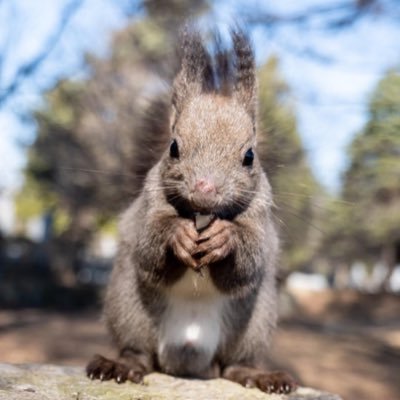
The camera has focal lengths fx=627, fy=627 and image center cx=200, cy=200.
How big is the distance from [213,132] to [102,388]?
3.79 feet

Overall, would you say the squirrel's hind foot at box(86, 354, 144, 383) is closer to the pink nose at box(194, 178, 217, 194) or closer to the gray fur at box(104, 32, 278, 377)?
the gray fur at box(104, 32, 278, 377)

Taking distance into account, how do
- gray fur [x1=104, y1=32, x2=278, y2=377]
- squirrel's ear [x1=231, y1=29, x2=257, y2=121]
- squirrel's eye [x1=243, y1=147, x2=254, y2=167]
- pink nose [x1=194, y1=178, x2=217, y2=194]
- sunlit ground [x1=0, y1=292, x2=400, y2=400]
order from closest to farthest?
1. pink nose [x1=194, y1=178, x2=217, y2=194]
2. gray fur [x1=104, y1=32, x2=278, y2=377]
3. squirrel's eye [x1=243, y1=147, x2=254, y2=167]
4. squirrel's ear [x1=231, y1=29, x2=257, y2=121]
5. sunlit ground [x1=0, y1=292, x2=400, y2=400]

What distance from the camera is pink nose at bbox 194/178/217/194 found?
239 cm

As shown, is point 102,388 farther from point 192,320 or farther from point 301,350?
point 301,350

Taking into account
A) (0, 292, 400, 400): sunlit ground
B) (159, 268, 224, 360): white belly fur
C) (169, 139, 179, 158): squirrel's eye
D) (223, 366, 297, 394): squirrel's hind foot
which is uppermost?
(169, 139, 179, 158): squirrel's eye

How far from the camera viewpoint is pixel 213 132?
8.93 ft

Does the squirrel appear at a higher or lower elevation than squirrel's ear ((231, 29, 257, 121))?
lower

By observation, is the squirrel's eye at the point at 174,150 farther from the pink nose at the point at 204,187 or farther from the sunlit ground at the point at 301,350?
the sunlit ground at the point at 301,350

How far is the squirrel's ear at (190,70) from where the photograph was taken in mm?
3008

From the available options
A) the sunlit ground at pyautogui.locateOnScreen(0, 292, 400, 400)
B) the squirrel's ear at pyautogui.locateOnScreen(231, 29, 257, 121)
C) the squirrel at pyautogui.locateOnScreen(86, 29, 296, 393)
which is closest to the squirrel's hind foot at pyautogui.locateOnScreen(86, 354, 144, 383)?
the squirrel at pyautogui.locateOnScreen(86, 29, 296, 393)

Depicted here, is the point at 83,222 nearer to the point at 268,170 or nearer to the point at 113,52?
the point at 113,52

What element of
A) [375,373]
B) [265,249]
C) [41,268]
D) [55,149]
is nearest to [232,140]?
[265,249]

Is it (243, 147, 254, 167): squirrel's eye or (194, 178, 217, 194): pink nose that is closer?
(194, 178, 217, 194): pink nose

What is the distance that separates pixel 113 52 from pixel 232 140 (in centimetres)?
882
